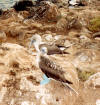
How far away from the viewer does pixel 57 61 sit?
7207mm

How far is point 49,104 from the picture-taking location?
5.08 m

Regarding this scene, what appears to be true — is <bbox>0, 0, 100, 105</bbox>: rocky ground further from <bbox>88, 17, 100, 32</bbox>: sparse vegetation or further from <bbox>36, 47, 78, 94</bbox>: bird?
<bbox>36, 47, 78, 94</bbox>: bird

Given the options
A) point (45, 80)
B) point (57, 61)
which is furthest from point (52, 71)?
point (57, 61)

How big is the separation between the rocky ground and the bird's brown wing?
25cm

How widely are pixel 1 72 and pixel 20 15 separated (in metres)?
10.3

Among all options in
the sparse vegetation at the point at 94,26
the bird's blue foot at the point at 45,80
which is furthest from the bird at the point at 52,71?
the sparse vegetation at the point at 94,26

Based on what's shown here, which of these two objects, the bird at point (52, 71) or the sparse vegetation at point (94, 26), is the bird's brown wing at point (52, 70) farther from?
the sparse vegetation at point (94, 26)

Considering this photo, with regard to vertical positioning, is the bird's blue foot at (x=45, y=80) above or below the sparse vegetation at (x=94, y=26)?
above

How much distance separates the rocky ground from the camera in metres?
5.31

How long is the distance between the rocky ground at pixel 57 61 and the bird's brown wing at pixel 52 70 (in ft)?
0.82

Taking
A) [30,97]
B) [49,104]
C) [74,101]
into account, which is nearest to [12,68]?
[30,97]

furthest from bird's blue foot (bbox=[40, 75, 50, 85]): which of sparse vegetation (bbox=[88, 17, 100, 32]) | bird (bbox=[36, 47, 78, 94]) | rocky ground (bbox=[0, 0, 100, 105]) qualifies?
sparse vegetation (bbox=[88, 17, 100, 32])

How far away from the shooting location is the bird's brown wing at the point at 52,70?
18.0 ft

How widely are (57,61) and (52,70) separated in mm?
1608
